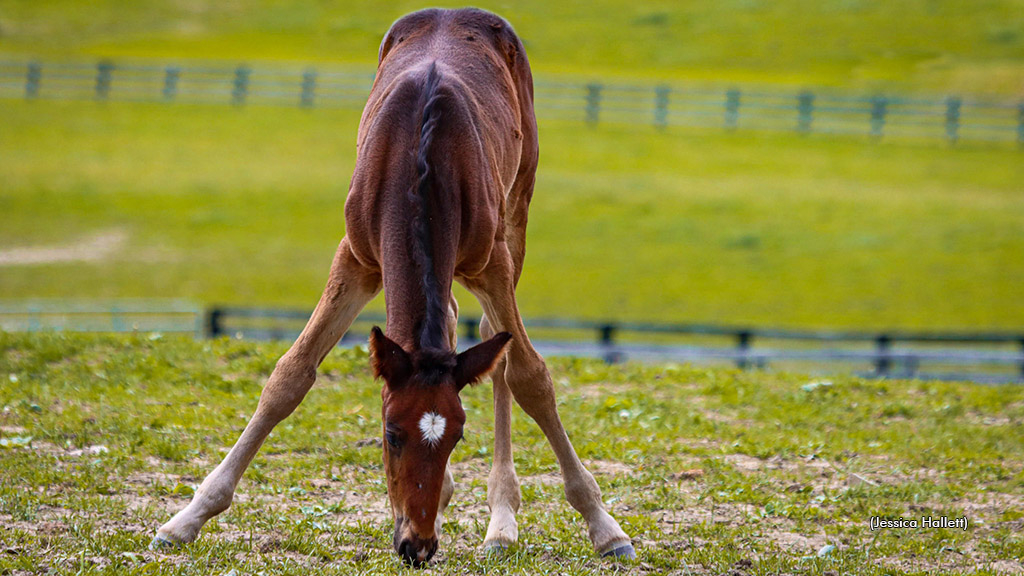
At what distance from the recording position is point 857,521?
6.10 m

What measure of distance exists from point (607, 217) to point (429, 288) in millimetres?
22587

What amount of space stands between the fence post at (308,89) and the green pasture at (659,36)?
9.96ft

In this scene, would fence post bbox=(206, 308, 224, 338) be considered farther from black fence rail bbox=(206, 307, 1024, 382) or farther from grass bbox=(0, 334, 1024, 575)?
grass bbox=(0, 334, 1024, 575)

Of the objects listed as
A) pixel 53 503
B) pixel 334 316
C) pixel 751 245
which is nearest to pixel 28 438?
pixel 53 503

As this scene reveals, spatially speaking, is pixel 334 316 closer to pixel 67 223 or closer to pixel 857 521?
pixel 857 521

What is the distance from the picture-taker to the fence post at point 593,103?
36.1m

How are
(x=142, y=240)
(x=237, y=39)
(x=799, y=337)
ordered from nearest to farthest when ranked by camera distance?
(x=799, y=337) < (x=142, y=240) < (x=237, y=39)

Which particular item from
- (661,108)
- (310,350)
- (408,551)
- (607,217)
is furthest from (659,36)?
(408,551)

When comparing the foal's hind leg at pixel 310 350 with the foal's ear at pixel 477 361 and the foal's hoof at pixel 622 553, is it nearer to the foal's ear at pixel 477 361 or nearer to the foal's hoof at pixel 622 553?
the foal's ear at pixel 477 361

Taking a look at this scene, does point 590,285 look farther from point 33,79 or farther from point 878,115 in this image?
point 33,79

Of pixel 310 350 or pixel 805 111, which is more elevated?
pixel 805 111

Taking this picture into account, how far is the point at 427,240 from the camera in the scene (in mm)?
4695

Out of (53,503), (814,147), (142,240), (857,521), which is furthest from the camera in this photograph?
(814,147)

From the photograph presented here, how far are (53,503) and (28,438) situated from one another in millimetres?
1209
